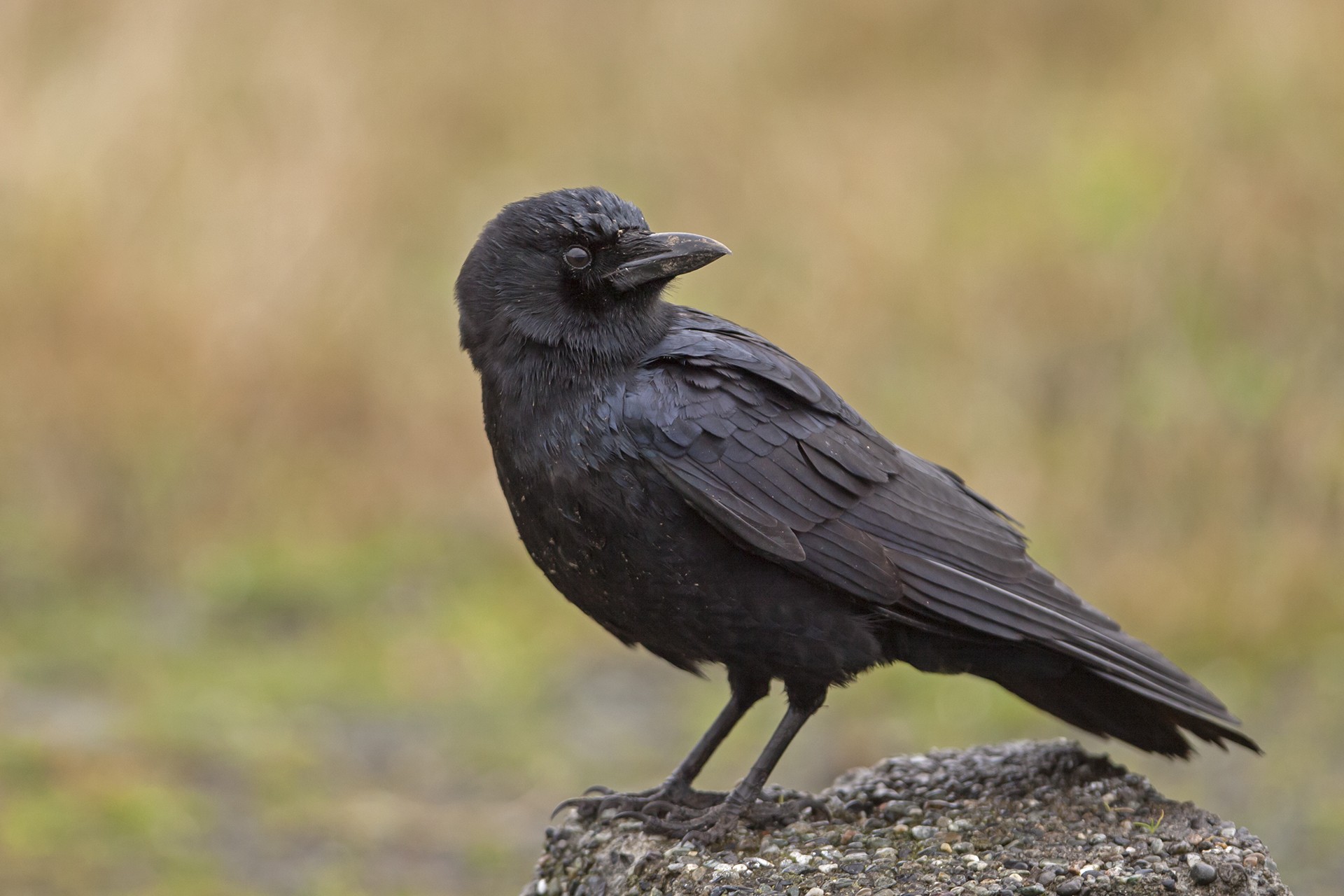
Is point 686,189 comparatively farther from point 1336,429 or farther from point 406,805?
point 406,805

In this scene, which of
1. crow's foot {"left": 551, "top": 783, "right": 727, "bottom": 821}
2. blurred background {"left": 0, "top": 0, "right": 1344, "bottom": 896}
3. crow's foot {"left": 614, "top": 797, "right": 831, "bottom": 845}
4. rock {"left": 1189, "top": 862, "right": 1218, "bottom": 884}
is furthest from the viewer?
blurred background {"left": 0, "top": 0, "right": 1344, "bottom": 896}

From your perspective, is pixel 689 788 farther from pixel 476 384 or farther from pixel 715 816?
pixel 476 384

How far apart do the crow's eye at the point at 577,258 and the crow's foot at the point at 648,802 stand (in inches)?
56.0

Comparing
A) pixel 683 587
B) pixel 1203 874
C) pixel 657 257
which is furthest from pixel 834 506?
pixel 1203 874

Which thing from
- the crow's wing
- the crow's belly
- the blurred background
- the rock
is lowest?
the rock

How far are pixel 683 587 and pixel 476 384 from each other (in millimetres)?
6061

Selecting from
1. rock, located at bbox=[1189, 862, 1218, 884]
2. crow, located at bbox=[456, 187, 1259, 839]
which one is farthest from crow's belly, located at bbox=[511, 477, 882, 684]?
rock, located at bbox=[1189, 862, 1218, 884]

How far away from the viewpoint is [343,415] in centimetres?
945

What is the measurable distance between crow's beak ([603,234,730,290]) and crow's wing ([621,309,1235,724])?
0.19 meters

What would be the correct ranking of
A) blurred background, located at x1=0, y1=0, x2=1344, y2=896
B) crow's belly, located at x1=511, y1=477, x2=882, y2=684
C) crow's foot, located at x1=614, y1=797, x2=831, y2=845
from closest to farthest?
crow's belly, located at x1=511, y1=477, x2=882, y2=684
crow's foot, located at x1=614, y1=797, x2=831, y2=845
blurred background, located at x1=0, y1=0, x2=1344, y2=896

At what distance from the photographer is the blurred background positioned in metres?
6.91

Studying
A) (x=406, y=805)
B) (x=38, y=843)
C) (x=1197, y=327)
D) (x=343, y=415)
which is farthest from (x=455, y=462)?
(x=1197, y=327)

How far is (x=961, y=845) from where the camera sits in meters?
3.77

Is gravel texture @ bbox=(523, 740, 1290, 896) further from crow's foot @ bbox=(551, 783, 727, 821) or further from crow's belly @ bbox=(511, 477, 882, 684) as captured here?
crow's belly @ bbox=(511, 477, 882, 684)
